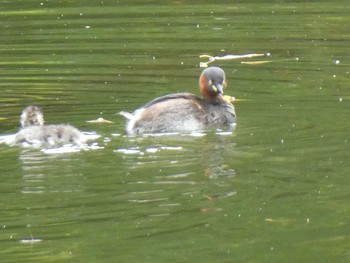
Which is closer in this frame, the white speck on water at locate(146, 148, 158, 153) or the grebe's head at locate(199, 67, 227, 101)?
the white speck on water at locate(146, 148, 158, 153)

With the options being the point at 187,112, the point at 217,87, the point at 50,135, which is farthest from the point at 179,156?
the point at 217,87

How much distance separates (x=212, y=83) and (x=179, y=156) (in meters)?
2.23

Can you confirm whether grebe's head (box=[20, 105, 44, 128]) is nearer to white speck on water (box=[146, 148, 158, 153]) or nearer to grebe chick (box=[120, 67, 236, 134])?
grebe chick (box=[120, 67, 236, 134])

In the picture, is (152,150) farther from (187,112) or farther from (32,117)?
(32,117)

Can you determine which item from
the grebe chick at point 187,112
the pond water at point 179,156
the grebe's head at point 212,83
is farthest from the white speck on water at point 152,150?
the grebe's head at point 212,83

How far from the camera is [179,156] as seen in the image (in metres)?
9.75

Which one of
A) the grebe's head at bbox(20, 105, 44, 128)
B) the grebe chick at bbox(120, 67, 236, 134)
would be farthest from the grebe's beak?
the grebe's head at bbox(20, 105, 44, 128)

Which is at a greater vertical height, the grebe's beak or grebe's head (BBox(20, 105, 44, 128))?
grebe's head (BBox(20, 105, 44, 128))

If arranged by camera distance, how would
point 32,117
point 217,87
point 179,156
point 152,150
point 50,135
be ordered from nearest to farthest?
1. point 179,156
2. point 152,150
3. point 50,135
4. point 32,117
5. point 217,87

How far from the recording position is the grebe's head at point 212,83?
11.8m

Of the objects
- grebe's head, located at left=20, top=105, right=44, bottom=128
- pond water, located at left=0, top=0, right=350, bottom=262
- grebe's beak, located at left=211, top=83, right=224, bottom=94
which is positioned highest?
grebe's head, located at left=20, top=105, right=44, bottom=128

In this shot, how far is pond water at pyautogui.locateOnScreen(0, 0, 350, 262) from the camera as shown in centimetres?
774

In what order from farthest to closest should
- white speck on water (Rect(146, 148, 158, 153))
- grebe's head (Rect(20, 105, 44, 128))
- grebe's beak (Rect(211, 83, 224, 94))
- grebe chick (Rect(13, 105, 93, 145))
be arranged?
grebe's beak (Rect(211, 83, 224, 94))
grebe's head (Rect(20, 105, 44, 128))
grebe chick (Rect(13, 105, 93, 145))
white speck on water (Rect(146, 148, 158, 153))

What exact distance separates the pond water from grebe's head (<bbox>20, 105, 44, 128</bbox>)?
32cm
